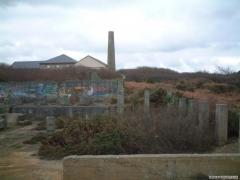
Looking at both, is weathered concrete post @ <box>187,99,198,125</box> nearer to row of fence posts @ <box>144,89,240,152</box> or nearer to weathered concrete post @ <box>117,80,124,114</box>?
row of fence posts @ <box>144,89,240,152</box>

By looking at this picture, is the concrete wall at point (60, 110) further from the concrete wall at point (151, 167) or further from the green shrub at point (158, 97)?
the concrete wall at point (151, 167)

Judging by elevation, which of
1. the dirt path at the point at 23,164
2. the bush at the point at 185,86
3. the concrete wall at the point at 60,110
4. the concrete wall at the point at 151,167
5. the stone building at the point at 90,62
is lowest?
the dirt path at the point at 23,164

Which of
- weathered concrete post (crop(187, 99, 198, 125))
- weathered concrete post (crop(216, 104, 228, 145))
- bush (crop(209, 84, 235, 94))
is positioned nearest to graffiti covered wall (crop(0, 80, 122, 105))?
bush (crop(209, 84, 235, 94))

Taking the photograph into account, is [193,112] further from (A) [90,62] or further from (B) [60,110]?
(A) [90,62]

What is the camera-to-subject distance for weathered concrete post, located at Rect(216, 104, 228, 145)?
32.9 feet

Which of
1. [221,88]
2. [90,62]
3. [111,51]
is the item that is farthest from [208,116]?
[90,62]

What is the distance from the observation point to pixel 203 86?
3444 centimetres

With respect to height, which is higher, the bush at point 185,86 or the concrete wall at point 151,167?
the bush at point 185,86

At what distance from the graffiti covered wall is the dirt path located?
1188 cm

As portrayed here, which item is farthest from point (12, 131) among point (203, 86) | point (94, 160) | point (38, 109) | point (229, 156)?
point (203, 86)

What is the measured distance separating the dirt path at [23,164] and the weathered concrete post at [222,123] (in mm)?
4469

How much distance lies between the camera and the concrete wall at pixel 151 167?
18.8 ft

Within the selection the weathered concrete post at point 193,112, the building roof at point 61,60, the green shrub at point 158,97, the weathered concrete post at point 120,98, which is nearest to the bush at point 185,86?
the weathered concrete post at point 120,98

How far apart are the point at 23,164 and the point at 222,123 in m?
5.51
